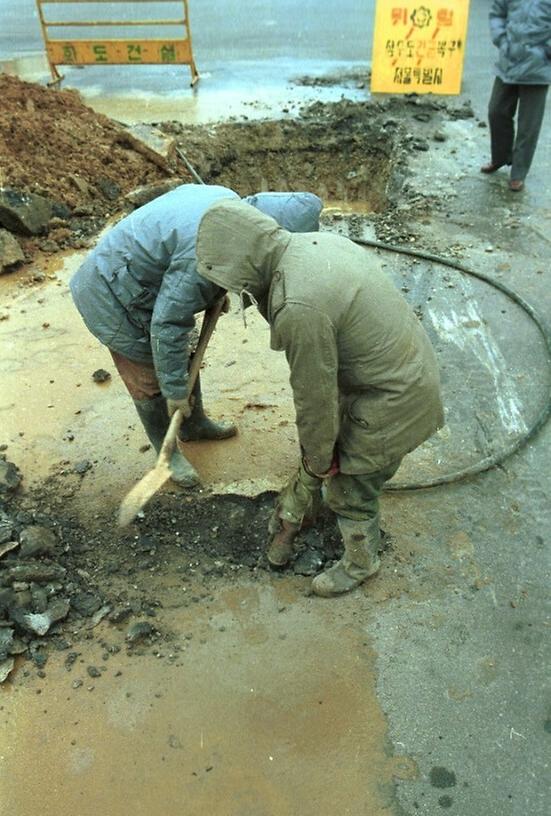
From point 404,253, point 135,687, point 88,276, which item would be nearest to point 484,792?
point 135,687

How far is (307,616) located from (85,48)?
8976 mm

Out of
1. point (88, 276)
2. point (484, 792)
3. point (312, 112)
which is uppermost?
point (88, 276)

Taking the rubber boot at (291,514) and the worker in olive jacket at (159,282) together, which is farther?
the rubber boot at (291,514)

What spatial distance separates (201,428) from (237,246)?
1.83 metres

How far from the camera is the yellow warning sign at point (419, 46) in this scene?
316 inches

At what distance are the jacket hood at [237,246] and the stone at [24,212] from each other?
417cm

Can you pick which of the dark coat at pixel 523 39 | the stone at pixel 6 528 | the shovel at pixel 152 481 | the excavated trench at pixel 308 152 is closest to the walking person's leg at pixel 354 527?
the shovel at pixel 152 481

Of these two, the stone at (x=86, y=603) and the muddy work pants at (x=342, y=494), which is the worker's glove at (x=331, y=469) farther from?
the stone at (x=86, y=603)

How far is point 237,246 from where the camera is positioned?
7.00 ft

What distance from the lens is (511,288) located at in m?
5.13

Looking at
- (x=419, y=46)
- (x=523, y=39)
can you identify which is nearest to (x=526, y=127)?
(x=523, y=39)

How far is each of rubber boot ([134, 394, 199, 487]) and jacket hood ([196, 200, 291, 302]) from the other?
1320 millimetres

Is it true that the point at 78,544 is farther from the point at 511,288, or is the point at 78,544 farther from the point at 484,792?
the point at 511,288

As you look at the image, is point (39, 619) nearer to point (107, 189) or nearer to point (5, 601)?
point (5, 601)
